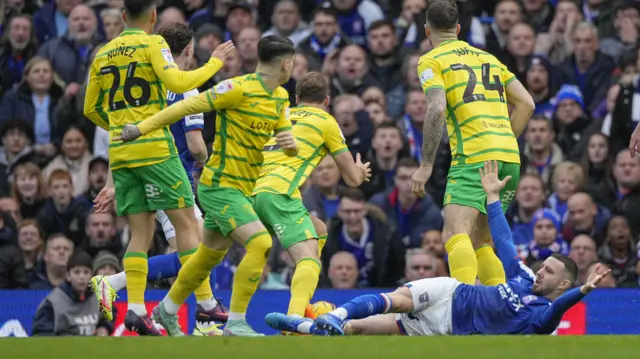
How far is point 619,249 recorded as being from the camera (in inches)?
623

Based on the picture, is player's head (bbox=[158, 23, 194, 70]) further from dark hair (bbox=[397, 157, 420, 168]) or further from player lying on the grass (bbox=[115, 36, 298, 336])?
dark hair (bbox=[397, 157, 420, 168])

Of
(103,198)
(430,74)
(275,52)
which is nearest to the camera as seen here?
(275,52)

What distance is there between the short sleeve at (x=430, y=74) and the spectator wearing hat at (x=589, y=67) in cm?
591

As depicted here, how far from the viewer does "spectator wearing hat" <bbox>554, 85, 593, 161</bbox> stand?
1705 cm

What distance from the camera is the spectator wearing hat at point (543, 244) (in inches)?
610

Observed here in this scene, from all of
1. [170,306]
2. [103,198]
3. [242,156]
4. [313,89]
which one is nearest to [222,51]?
[242,156]

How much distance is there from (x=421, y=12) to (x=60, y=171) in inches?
191

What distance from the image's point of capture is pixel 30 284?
53.1 feet

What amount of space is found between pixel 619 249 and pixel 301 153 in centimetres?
512

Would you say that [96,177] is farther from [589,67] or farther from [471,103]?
[471,103]

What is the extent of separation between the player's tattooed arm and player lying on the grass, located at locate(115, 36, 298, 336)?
1.23m

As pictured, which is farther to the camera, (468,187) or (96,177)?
(96,177)

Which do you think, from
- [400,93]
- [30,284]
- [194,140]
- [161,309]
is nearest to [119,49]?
[194,140]

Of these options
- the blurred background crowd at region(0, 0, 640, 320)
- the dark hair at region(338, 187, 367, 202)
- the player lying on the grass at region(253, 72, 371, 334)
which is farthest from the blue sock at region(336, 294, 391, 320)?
the dark hair at region(338, 187, 367, 202)
